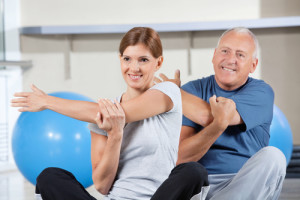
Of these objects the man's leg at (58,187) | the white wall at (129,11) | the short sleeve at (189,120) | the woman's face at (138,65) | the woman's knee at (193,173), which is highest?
the white wall at (129,11)

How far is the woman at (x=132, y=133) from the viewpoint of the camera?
4.75 feet

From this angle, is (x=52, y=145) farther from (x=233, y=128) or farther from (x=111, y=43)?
(x=111, y=43)

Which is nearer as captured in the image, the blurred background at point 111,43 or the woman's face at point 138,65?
the woman's face at point 138,65

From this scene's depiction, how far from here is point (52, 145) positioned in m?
2.80

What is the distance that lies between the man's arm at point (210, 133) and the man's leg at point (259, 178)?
6.1 inches

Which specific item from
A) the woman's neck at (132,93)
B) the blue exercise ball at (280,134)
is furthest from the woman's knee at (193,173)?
the blue exercise ball at (280,134)

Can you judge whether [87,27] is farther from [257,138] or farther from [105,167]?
[105,167]

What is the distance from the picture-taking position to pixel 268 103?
189cm

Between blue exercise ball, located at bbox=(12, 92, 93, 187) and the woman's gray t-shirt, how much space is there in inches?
51.3

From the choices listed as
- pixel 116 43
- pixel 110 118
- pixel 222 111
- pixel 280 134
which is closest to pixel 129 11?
pixel 116 43

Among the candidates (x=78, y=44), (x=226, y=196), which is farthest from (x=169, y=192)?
(x=78, y=44)

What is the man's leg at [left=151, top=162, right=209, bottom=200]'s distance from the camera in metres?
1.36

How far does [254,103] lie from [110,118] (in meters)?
0.66

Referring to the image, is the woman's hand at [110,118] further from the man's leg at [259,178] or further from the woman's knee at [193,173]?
the man's leg at [259,178]
